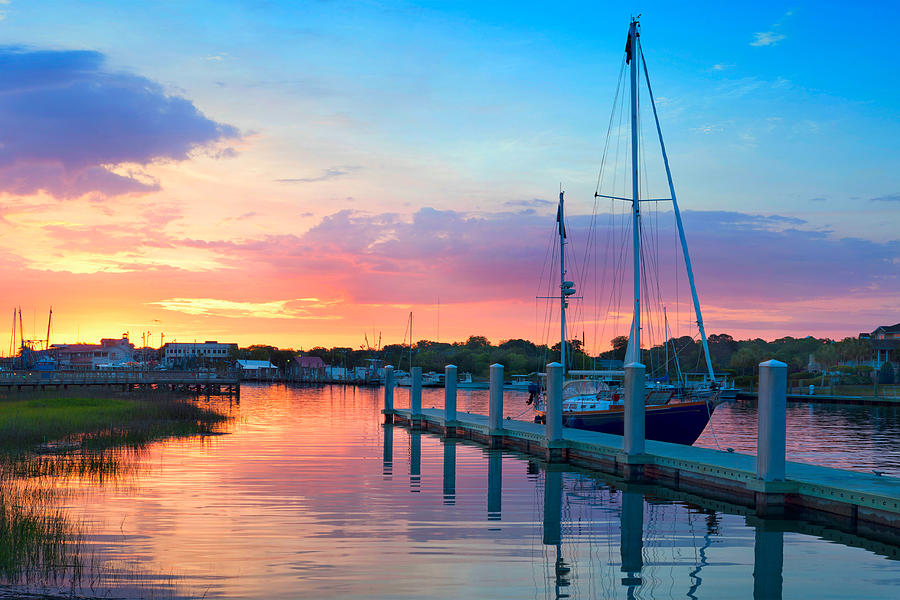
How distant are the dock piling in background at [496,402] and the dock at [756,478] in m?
1.99

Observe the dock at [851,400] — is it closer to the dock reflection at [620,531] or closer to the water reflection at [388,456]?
the water reflection at [388,456]

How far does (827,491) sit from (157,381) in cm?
7915

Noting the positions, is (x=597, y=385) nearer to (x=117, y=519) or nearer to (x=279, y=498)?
(x=279, y=498)

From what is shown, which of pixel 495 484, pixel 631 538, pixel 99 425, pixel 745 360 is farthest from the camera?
pixel 745 360

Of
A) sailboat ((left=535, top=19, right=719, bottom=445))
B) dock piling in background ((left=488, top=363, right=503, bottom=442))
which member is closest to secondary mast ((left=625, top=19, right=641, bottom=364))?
sailboat ((left=535, top=19, right=719, bottom=445))

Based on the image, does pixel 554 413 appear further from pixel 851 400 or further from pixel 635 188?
pixel 851 400

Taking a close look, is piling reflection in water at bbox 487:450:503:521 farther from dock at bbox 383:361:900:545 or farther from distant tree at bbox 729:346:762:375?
distant tree at bbox 729:346:762:375

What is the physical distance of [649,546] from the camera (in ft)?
45.8

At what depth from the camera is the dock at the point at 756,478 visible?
595 inches

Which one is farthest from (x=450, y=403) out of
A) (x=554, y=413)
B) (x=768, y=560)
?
(x=768, y=560)

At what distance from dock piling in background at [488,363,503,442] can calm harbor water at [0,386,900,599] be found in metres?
5.09

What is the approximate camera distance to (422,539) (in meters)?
14.1

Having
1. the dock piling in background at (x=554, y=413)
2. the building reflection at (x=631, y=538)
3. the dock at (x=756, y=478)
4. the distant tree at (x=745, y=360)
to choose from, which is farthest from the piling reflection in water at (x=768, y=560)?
the distant tree at (x=745, y=360)

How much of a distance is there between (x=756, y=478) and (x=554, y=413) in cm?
969
